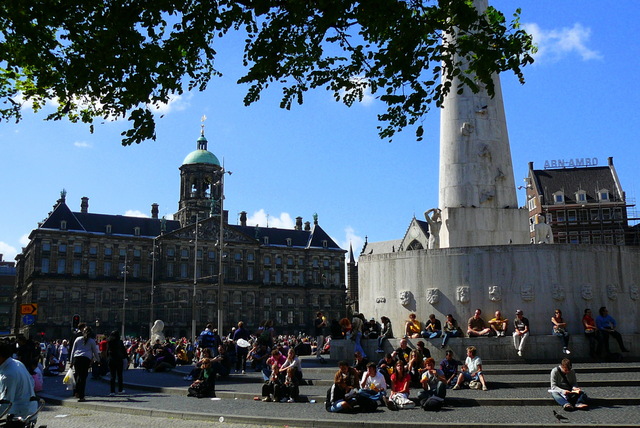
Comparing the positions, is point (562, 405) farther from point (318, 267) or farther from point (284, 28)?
point (318, 267)

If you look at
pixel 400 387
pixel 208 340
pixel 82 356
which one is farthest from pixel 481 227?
pixel 82 356

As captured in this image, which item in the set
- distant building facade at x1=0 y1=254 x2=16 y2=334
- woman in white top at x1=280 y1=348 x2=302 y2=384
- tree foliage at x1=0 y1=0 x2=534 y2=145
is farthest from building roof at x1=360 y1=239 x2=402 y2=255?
tree foliage at x1=0 y1=0 x2=534 y2=145

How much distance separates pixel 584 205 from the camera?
2347 inches

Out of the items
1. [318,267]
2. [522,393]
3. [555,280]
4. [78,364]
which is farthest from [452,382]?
[318,267]

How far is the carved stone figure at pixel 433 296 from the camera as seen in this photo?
Result: 54.4 feet

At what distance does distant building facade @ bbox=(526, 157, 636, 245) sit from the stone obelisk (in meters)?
42.6

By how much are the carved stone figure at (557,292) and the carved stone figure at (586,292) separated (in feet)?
1.61

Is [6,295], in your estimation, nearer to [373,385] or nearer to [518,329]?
[518,329]

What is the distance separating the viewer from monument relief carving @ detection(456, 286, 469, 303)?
53.5ft

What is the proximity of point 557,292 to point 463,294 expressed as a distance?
219cm

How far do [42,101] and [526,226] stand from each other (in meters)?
12.6

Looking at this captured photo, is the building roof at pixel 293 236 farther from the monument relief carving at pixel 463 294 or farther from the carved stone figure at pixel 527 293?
the carved stone figure at pixel 527 293

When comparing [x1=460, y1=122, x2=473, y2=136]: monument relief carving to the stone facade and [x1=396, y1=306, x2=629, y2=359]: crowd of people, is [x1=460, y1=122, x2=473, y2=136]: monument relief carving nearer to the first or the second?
the stone facade

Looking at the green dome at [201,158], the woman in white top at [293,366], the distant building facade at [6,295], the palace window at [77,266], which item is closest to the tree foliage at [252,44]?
the woman in white top at [293,366]
